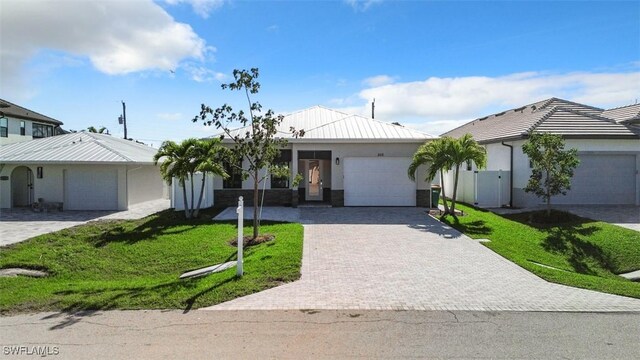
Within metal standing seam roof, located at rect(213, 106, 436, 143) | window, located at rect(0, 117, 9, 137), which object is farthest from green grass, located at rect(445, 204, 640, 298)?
window, located at rect(0, 117, 9, 137)

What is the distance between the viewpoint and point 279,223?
48.7ft

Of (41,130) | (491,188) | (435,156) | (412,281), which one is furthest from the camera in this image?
(41,130)

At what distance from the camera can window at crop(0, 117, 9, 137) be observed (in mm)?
27047

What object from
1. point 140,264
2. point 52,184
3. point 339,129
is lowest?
point 140,264

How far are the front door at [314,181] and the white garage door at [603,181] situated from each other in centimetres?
1213

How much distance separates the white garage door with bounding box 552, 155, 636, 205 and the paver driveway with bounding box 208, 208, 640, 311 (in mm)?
9432

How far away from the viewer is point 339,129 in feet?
65.7

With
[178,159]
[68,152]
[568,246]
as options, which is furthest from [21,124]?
[568,246]

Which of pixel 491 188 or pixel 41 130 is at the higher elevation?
pixel 41 130

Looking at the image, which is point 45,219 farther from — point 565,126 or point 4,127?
point 565,126

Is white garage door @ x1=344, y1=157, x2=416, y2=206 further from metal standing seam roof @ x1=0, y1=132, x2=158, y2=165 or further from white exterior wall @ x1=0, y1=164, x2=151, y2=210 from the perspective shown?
white exterior wall @ x1=0, y1=164, x2=151, y2=210

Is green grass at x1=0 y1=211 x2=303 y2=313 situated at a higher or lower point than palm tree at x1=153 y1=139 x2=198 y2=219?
lower

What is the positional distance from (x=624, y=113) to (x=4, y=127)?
39.0 metres

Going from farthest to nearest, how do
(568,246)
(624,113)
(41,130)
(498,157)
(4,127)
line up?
(41,130) < (4,127) < (624,113) < (498,157) < (568,246)
